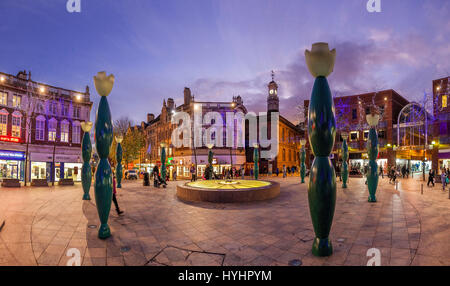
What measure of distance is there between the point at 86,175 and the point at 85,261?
27.3ft

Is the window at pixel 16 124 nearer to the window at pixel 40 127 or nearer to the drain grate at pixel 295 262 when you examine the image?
the window at pixel 40 127

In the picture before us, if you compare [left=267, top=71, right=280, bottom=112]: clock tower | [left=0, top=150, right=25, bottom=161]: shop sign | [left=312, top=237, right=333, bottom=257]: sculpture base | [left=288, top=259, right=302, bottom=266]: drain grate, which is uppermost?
[left=267, top=71, right=280, bottom=112]: clock tower

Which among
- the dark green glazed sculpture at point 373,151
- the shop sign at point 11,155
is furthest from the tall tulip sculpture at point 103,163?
the shop sign at point 11,155

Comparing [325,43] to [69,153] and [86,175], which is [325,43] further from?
[69,153]

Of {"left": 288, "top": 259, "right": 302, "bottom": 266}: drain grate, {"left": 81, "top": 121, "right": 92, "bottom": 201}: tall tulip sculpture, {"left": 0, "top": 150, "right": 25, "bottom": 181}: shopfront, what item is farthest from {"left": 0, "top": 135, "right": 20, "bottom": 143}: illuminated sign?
{"left": 288, "top": 259, "right": 302, "bottom": 266}: drain grate

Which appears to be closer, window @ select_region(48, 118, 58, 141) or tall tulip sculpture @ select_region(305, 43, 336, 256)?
tall tulip sculpture @ select_region(305, 43, 336, 256)

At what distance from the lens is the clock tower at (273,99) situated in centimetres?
4481

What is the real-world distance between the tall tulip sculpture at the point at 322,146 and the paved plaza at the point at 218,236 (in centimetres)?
64

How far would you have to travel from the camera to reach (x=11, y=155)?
79.2 feet

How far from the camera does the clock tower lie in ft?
147

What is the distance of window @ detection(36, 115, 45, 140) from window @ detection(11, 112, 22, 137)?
1.65 meters

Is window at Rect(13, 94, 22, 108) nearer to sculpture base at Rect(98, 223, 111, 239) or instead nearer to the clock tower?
sculpture base at Rect(98, 223, 111, 239)

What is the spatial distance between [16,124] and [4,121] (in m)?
1.05
